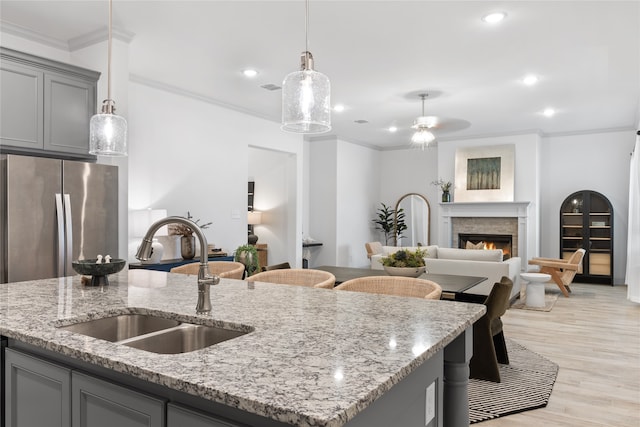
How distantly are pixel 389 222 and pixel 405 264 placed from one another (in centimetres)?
655

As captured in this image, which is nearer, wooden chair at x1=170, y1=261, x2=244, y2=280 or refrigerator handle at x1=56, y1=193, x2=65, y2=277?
wooden chair at x1=170, y1=261, x2=244, y2=280

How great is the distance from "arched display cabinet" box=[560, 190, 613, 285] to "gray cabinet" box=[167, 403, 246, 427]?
868cm

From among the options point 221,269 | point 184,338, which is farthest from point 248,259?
point 184,338

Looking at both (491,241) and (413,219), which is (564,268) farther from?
(413,219)

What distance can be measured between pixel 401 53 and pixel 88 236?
331cm

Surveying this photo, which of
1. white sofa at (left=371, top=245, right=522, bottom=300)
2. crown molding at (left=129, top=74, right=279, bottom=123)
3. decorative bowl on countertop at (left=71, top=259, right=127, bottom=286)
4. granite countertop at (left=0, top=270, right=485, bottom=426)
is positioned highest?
crown molding at (left=129, top=74, right=279, bottom=123)

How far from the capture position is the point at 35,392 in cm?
150

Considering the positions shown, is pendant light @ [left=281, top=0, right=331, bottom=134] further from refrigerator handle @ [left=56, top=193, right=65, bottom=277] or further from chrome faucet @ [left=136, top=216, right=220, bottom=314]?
refrigerator handle @ [left=56, top=193, right=65, bottom=277]

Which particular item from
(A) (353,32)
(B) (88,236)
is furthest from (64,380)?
(A) (353,32)

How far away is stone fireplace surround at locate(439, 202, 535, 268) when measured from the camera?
27.6ft

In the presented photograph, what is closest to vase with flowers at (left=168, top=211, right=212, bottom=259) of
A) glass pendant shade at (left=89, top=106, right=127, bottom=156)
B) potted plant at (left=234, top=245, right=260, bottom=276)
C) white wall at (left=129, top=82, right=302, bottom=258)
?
white wall at (left=129, top=82, right=302, bottom=258)

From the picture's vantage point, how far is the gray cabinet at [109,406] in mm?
1146

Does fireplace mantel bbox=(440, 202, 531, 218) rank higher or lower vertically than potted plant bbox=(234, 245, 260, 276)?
higher

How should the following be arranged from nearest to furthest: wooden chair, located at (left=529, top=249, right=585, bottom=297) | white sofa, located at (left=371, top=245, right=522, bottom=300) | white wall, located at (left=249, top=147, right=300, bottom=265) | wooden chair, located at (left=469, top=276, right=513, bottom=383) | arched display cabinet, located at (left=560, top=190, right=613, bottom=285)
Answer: wooden chair, located at (left=469, top=276, right=513, bottom=383) < white sofa, located at (left=371, top=245, right=522, bottom=300) < wooden chair, located at (left=529, top=249, right=585, bottom=297) < white wall, located at (left=249, top=147, right=300, bottom=265) < arched display cabinet, located at (left=560, top=190, right=613, bottom=285)
